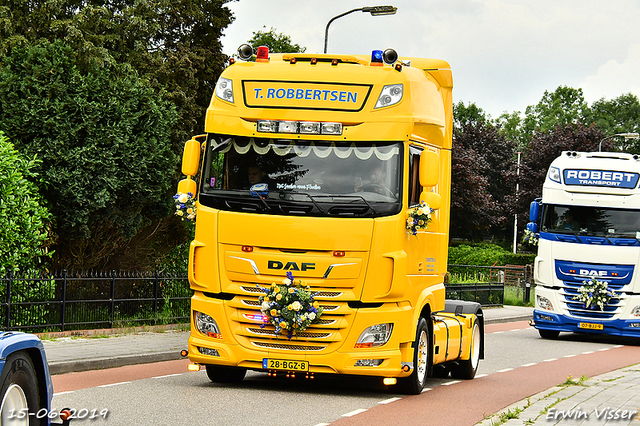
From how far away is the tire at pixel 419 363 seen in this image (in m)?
11.1

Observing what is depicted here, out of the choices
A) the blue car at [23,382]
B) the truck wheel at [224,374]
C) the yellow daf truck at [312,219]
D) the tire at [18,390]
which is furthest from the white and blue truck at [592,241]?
the tire at [18,390]

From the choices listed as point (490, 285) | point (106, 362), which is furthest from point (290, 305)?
point (490, 285)

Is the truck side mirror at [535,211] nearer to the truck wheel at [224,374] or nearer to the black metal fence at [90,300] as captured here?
the black metal fence at [90,300]

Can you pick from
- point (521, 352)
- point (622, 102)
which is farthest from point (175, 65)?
point (622, 102)

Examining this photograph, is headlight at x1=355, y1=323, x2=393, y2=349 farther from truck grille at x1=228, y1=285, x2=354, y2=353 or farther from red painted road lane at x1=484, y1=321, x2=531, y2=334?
red painted road lane at x1=484, y1=321, x2=531, y2=334

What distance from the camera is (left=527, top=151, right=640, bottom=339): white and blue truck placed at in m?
21.2

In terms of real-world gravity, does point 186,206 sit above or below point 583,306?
above

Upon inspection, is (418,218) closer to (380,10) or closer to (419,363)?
(419,363)

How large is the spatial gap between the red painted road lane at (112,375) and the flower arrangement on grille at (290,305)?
260cm

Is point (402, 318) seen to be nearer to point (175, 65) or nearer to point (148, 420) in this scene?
point (148, 420)

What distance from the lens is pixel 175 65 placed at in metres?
33.4

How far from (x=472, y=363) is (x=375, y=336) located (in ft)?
13.4

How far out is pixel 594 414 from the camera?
945 cm

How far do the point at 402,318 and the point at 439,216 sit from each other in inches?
87.7
